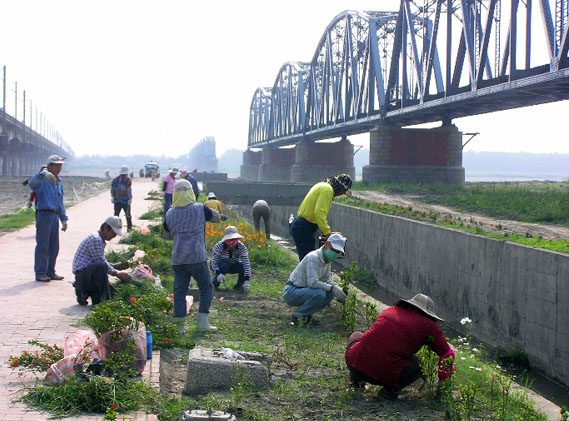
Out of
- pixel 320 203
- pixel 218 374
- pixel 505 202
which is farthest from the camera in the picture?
pixel 505 202

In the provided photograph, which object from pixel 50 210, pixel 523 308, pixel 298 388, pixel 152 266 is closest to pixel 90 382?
pixel 298 388

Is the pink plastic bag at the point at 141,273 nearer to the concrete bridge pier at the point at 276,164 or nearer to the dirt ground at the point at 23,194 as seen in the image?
the dirt ground at the point at 23,194

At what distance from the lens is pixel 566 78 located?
73.4 feet

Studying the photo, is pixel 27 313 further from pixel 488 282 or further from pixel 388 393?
pixel 488 282

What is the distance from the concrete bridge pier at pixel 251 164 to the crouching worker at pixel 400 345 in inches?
3898

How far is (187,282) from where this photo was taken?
27.9 feet

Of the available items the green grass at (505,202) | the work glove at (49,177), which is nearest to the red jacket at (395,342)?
the work glove at (49,177)

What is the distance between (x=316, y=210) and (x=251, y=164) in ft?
333

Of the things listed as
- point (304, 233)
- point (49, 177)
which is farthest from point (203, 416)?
point (49, 177)

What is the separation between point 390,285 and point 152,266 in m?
9.16

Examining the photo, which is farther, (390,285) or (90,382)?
(390,285)

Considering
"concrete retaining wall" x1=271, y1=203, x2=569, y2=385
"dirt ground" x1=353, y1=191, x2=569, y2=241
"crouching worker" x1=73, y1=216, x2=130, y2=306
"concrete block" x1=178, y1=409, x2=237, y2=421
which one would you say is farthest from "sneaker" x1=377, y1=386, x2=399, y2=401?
"dirt ground" x1=353, y1=191, x2=569, y2=241

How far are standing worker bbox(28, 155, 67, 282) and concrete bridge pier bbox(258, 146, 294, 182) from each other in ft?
241

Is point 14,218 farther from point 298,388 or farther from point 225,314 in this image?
point 298,388
